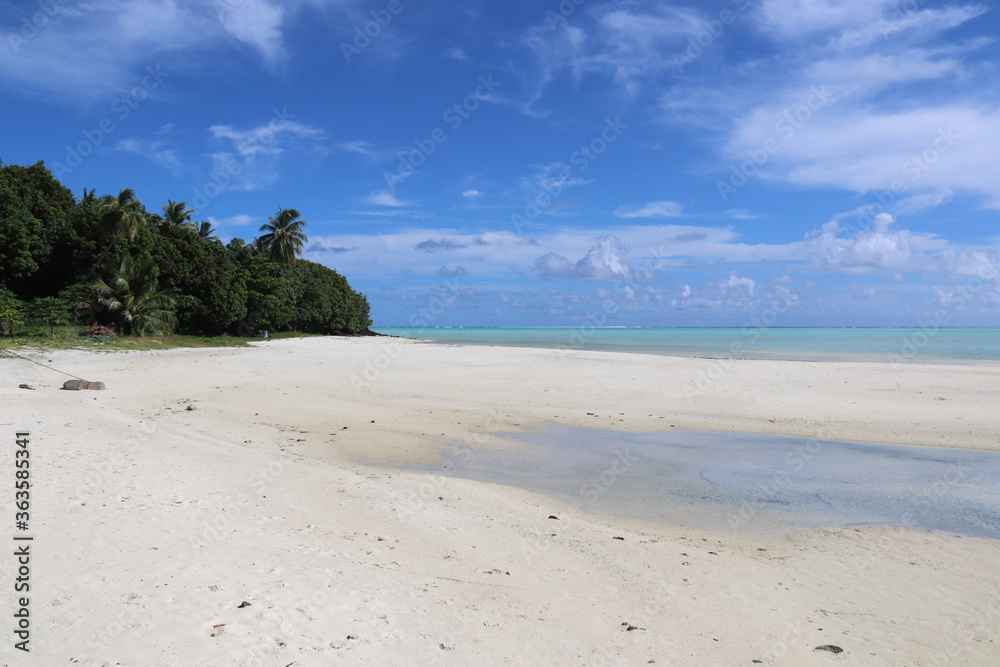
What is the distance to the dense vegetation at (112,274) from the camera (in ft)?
108

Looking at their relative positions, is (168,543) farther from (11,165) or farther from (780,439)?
(11,165)

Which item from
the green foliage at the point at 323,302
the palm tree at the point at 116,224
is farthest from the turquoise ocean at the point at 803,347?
the palm tree at the point at 116,224

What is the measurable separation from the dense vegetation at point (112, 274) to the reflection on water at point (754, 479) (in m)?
29.3

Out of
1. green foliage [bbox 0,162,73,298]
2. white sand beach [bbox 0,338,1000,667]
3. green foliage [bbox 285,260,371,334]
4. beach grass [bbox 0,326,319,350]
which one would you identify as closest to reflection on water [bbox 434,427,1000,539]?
white sand beach [bbox 0,338,1000,667]

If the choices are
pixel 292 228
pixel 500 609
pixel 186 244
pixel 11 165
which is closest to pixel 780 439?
pixel 500 609

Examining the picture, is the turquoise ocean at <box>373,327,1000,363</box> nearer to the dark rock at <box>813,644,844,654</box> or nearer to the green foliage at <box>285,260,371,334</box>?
the green foliage at <box>285,260,371,334</box>

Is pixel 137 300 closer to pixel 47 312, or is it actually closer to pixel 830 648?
pixel 47 312

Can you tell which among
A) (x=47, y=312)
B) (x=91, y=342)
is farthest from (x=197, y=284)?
(x=91, y=342)

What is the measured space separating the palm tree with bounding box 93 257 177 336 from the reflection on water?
3211cm

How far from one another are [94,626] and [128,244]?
4137 centimetres

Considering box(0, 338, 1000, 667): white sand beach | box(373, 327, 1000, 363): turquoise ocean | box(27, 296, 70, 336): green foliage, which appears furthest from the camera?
box(373, 327, 1000, 363): turquoise ocean

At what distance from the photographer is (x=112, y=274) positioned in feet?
120

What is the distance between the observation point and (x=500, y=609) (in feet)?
15.6

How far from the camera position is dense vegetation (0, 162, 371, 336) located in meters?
32.8
